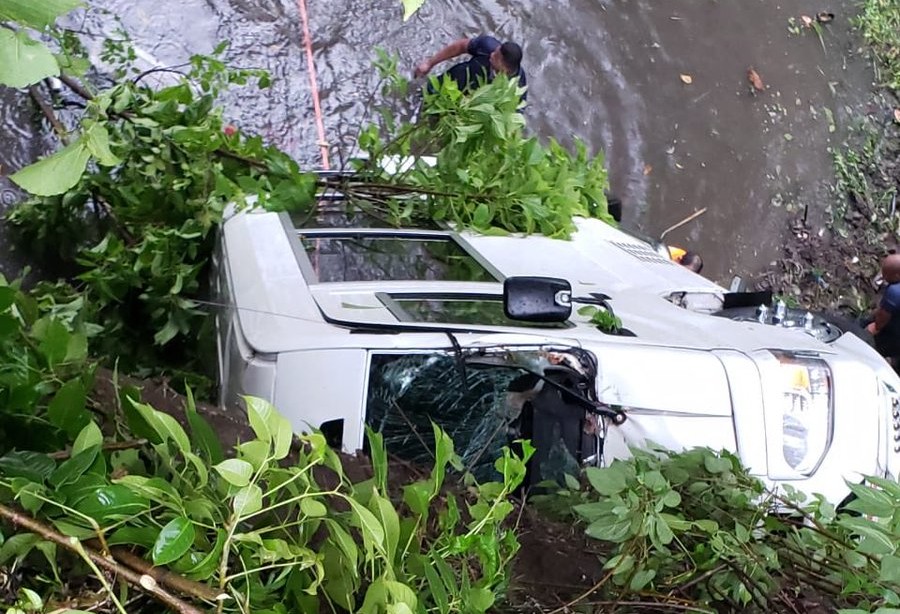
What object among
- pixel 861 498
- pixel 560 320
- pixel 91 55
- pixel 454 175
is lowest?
pixel 861 498

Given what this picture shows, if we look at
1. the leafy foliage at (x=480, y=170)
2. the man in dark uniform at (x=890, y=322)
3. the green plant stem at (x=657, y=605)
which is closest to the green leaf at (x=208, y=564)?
the green plant stem at (x=657, y=605)

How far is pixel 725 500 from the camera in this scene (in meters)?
1.80

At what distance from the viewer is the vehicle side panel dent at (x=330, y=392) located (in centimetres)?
223

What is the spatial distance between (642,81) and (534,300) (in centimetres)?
460

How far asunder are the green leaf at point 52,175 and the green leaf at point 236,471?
1.37ft

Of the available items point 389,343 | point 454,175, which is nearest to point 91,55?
point 454,175

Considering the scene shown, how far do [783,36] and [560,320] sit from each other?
5.83 meters

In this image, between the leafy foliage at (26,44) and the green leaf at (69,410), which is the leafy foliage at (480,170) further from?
the leafy foliage at (26,44)

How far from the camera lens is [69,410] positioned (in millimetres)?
1108

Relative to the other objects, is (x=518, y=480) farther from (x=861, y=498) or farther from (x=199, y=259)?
(x=199, y=259)

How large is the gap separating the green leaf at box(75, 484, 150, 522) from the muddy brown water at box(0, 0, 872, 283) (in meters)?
4.55

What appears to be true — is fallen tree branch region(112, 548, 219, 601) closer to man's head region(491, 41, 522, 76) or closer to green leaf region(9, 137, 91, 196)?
green leaf region(9, 137, 91, 196)

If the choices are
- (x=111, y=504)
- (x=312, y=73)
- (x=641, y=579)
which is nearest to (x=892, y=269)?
(x=312, y=73)

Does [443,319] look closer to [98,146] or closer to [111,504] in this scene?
[98,146]
